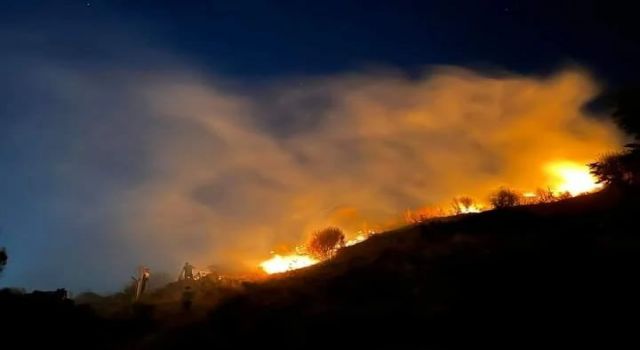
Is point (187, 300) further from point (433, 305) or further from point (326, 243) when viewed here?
point (326, 243)

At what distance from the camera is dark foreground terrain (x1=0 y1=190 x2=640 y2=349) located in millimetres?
14781

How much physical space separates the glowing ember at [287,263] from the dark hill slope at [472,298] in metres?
23.0

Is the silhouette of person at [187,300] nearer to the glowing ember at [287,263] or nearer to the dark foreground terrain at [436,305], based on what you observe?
the dark foreground terrain at [436,305]

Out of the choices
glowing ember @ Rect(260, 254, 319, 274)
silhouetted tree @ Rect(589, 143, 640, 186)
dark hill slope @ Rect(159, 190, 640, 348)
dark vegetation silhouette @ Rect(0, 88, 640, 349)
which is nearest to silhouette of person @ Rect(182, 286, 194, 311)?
dark vegetation silhouette @ Rect(0, 88, 640, 349)

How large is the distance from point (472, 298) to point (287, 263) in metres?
43.2

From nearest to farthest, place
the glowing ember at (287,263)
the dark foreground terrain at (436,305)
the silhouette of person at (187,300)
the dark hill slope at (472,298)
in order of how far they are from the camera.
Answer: the dark hill slope at (472,298) < the dark foreground terrain at (436,305) < the silhouette of person at (187,300) < the glowing ember at (287,263)

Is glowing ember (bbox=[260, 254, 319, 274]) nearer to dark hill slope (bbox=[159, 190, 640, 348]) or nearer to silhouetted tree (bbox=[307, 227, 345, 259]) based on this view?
silhouetted tree (bbox=[307, 227, 345, 259])

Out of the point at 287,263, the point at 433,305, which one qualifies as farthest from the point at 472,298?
the point at 287,263

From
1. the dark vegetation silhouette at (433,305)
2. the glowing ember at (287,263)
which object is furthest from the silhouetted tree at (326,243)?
the dark vegetation silhouette at (433,305)

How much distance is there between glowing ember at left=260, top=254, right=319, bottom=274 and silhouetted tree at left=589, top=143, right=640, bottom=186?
3431cm

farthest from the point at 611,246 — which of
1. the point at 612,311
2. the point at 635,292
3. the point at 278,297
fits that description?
the point at 278,297

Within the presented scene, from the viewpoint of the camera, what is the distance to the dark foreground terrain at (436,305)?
1478 cm

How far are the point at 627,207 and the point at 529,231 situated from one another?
23.8 feet

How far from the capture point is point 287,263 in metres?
59.1
